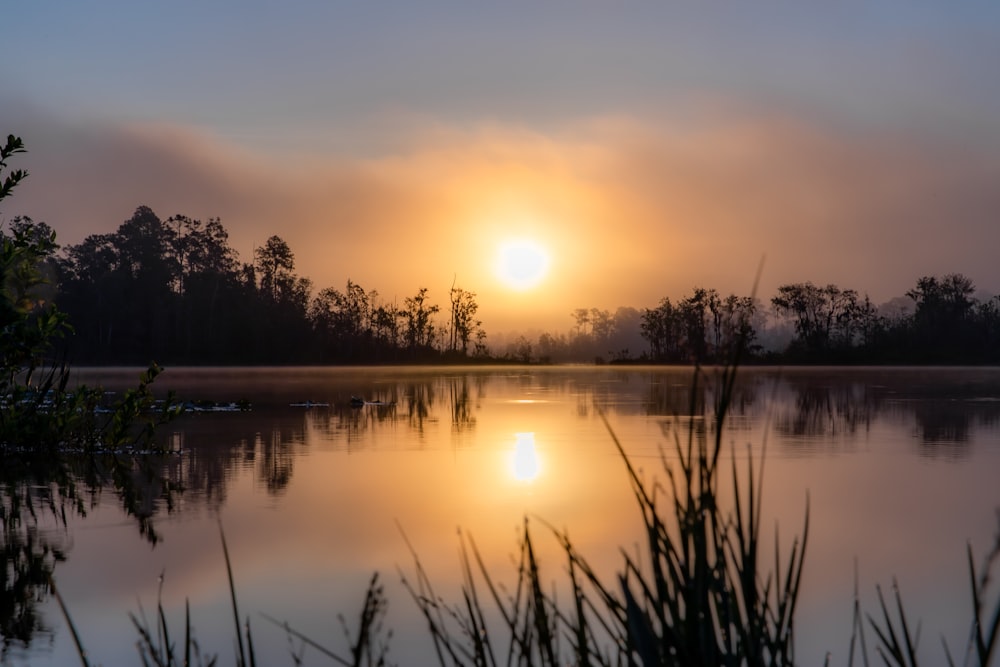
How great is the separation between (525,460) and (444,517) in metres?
4.13

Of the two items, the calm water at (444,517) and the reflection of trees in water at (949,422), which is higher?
the reflection of trees in water at (949,422)

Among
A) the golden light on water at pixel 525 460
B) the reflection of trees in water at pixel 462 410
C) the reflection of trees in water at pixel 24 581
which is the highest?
the reflection of trees in water at pixel 462 410

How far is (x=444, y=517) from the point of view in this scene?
362 inches

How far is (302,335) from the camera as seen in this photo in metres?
81.6

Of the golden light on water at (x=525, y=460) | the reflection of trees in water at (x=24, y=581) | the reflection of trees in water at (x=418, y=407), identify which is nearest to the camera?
the reflection of trees in water at (x=24, y=581)

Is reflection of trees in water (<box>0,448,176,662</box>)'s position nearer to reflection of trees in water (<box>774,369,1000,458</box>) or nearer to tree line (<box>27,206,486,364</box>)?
reflection of trees in water (<box>774,369,1000,458</box>)

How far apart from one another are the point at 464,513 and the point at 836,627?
422 cm

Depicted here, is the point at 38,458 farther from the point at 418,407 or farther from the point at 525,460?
the point at 418,407

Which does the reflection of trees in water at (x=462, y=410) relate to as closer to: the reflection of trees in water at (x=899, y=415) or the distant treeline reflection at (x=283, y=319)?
the reflection of trees in water at (x=899, y=415)

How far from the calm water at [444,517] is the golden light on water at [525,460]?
0.04 metres

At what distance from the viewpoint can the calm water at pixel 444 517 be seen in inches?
234

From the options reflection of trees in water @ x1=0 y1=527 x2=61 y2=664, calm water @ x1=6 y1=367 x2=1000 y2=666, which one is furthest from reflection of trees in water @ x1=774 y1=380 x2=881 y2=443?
reflection of trees in water @ x1=0 y1=527 x2=61 y2=664

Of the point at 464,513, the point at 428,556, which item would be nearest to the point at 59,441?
the point at 464,513

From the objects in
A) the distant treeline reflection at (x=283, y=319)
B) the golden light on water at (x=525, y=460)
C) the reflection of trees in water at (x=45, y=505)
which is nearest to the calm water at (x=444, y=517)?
the golden light on water at (x=525, y=460)
